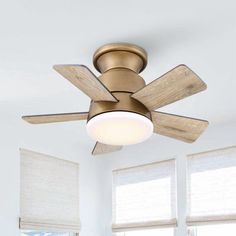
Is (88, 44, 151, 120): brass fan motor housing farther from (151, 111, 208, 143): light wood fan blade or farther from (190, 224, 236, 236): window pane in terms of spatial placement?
(190, 224, 236, 236): window pane

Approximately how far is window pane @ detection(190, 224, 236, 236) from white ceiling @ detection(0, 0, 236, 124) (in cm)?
127

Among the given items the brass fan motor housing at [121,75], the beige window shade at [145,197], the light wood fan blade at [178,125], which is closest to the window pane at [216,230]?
the beige window shade at [145,197]

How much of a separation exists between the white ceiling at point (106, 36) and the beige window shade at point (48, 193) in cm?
96

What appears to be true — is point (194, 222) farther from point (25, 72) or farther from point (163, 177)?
point (25, 72)

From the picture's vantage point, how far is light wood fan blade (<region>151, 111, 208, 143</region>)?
2.19 metres

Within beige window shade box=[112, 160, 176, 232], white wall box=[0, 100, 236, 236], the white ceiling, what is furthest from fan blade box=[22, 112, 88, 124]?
beige window shade box=[112, 160, 176, 232]

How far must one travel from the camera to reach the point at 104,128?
2078mm

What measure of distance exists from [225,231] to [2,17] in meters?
2.57

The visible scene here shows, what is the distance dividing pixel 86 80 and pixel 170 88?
0.41m

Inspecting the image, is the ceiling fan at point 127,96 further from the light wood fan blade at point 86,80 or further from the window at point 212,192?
the window at point 212,192

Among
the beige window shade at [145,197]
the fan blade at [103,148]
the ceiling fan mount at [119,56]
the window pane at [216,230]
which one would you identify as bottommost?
the window pane at [216,230]

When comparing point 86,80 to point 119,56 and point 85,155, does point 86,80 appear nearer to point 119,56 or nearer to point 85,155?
point 119,56

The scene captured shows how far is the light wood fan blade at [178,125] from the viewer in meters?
2.19

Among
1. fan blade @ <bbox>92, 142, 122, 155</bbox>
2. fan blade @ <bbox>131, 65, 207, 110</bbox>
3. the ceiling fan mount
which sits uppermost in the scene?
the ceiling fan mount
